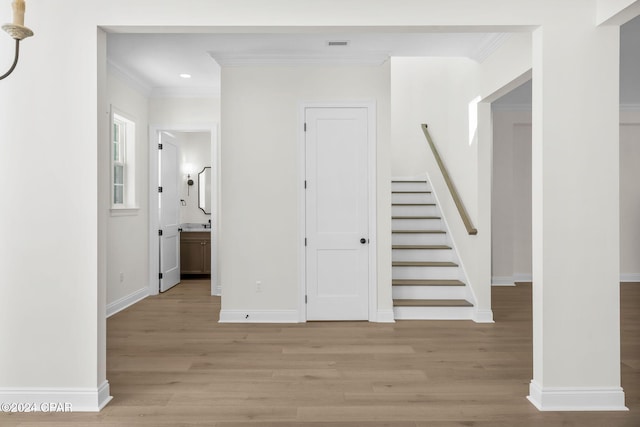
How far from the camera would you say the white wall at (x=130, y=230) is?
16.6 feet

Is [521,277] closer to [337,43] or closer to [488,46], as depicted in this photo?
[488,46]

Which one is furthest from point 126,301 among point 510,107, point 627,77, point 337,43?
point 627,77

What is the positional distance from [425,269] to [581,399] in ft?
8.44

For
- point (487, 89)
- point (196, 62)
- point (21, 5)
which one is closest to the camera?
point (21, 5)

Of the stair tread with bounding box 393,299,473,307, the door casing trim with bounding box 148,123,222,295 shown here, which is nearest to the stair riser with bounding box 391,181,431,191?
the stair tread with bounding box 393,299,473,307

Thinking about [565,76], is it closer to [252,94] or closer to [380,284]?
[380,284]

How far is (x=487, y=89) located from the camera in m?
4.47

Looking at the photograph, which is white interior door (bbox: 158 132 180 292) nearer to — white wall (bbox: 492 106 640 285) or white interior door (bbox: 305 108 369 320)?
white interior door (bbox: 305 108 369 320)

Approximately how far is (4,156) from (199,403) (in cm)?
190

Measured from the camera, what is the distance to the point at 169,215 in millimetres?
6605

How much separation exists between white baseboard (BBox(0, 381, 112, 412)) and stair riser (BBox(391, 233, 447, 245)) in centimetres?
384

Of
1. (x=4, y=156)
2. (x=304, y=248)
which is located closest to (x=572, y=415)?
(x=304, y=248)

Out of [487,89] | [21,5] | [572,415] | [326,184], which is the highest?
[487,89]

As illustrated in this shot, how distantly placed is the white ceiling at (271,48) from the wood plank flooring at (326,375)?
274cm
